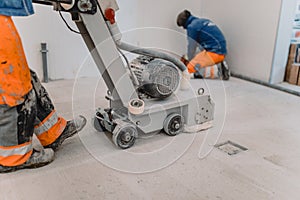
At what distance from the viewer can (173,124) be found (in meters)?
2.18

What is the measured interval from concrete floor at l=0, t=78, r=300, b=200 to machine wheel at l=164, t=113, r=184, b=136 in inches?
1.9

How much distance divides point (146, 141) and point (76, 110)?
869mm

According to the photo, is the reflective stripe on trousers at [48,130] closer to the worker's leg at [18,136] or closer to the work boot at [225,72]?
the worker's leg at [18,136]

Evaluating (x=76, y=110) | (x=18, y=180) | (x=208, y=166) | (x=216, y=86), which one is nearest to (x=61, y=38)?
(x=76, y=110)

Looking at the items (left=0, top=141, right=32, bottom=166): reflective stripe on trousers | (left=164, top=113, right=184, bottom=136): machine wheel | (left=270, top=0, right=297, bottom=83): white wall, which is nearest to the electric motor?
(left=164, top=113, right=184, bottom=136): machine wheel

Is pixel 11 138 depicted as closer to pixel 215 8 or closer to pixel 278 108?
pixel 278 108

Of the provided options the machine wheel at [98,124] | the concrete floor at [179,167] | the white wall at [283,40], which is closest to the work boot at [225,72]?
the white wall at [283,40]

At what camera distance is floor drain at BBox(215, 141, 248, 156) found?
6.58 ft

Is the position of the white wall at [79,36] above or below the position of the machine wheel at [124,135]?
above

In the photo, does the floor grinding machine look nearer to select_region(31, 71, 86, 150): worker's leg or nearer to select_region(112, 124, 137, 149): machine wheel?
select_region(112, 124, 137, 149): machine wheel

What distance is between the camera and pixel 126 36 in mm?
3861

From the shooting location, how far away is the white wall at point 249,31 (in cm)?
354

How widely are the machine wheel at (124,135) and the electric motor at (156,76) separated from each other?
0.30 meters

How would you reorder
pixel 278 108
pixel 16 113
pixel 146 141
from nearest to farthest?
pixel 16 113 < pixel 146 141 < pixel 278 108
